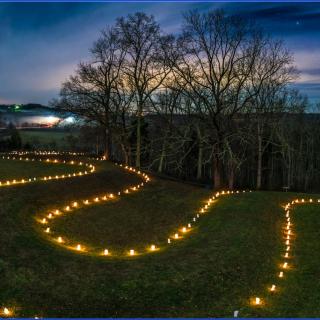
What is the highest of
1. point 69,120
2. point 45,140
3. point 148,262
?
point 69,120

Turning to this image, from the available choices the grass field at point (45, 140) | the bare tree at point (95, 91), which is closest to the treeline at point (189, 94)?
the bare tree at point (95, 91)

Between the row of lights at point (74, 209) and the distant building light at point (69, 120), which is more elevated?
the distant building light at point (69, 120)

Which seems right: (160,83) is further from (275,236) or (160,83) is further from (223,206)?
(275,236)

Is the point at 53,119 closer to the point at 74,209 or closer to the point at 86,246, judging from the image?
the point at 74,209

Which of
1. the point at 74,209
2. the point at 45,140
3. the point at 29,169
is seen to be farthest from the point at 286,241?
the point at 45,140

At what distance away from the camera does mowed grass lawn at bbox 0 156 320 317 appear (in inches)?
464

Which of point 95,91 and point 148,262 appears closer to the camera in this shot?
point 148,262

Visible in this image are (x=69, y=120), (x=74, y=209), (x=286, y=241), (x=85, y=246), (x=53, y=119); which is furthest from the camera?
(x=53, y=119)

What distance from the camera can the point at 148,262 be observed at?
14.7 meters

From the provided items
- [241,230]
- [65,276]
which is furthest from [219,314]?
[241,230]

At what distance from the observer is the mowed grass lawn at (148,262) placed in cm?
1177

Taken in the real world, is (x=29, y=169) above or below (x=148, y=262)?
above

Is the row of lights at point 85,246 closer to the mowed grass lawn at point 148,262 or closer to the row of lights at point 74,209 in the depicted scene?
the row of lights at point 74,209

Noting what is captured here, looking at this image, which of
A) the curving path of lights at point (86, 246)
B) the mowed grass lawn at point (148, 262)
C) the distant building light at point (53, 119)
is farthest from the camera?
the distant building light at point (53, 119)
